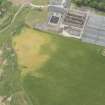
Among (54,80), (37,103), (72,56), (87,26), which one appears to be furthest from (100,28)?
(37,103)


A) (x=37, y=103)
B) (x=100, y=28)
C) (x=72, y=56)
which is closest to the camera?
(x=37, y=103)

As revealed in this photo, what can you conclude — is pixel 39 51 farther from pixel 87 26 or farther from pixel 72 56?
pixel 87 26

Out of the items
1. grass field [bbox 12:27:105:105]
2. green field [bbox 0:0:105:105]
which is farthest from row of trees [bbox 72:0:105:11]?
grass field [bbox 12:27:105:105]

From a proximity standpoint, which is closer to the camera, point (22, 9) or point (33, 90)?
point (33, 90)

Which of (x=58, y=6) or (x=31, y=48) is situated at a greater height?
(x=58, y=6)

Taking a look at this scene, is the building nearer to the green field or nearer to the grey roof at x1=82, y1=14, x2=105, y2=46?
the green field

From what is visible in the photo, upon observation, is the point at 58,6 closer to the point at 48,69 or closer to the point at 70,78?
the point at 48,69

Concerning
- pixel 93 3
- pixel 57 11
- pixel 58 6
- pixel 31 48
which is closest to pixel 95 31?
pixel 93 3

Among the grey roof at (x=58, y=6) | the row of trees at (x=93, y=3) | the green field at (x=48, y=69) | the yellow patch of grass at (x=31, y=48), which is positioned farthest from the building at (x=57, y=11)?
the yellow patch of grass at (x=31, y=48)
